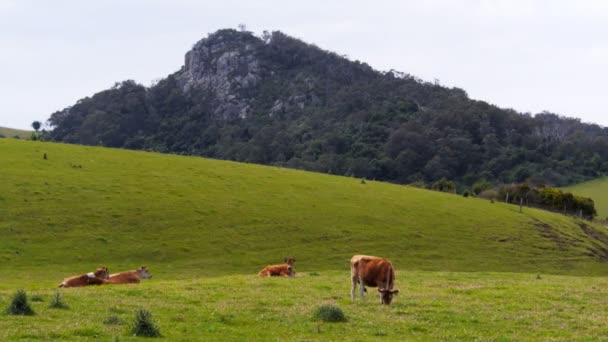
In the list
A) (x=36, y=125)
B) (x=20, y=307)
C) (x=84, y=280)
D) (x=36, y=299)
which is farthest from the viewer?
(x=36, y=125)

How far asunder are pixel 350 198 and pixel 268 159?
76.2 m

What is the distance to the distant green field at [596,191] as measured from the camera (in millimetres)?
99625

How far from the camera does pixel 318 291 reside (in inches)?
835

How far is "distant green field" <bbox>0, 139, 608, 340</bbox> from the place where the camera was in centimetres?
1483

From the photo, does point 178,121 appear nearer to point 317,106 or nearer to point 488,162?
point 317,106

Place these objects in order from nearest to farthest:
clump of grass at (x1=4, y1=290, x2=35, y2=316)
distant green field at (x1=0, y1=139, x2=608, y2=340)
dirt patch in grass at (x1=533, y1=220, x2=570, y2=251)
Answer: clump of grass at (x1=4, y1=290, x2=35, y2=316) → distant green field at (x1=0, y1=139, x2=608, y2=340) → dirt patch in grass at (x1=533, y1=220, x2=570, y2=251)

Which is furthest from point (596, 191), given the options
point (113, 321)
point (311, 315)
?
point (113, 321)

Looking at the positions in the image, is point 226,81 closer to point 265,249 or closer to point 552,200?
point 552,200

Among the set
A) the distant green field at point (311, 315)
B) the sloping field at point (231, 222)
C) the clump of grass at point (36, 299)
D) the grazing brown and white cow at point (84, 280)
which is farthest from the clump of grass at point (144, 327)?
the sloping field at point (231, 222)

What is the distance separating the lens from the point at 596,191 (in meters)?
112

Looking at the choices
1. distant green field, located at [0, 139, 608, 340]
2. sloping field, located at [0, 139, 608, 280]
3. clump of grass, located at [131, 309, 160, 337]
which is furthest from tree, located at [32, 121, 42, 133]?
clump of grass, located at [131, 309, 160, 337]

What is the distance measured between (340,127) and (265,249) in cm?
10697

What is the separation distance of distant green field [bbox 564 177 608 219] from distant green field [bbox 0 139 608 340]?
4037 cm

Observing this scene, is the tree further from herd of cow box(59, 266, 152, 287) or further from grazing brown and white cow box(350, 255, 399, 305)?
grazing brown and white cow box(350, 255, 399, 305)
